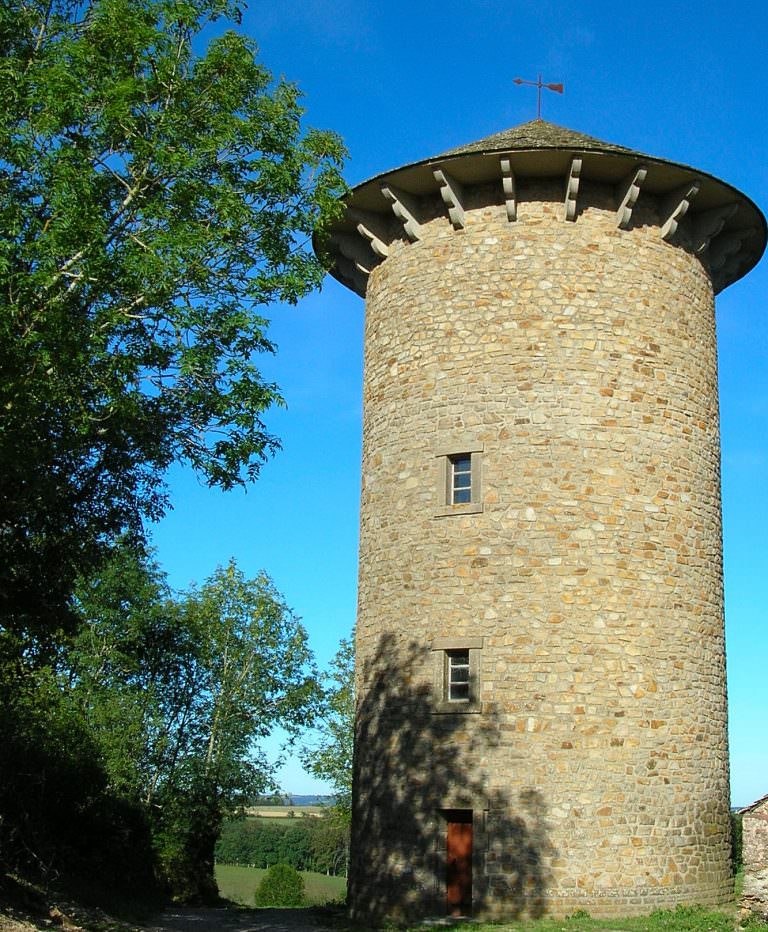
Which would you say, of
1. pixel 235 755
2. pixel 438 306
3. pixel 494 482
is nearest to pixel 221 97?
pixel 438 306

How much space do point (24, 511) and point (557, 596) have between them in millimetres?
7122

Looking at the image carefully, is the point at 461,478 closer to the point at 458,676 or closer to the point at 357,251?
the point at 458,676

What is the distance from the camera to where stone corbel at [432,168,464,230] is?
1647 centimetres

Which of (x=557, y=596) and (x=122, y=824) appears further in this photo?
(x=122, y=824)

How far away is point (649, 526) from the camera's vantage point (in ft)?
51.1

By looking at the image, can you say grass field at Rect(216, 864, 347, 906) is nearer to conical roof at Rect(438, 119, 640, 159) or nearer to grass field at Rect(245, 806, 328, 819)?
grass field at Rect(245, 806, 328, 819)

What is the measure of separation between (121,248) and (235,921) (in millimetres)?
10985

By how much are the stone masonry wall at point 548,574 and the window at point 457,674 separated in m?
0.12

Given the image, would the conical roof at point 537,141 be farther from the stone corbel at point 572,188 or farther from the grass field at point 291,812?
the grass field at point 291,812

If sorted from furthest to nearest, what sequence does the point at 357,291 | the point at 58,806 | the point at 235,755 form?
the point at 235,755 → the point at 357,291 → the point at 58,806

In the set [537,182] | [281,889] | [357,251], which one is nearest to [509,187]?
[537,182]

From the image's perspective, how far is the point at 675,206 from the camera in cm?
1680

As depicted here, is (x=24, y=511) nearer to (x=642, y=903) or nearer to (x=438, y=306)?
(x=438, y=306)

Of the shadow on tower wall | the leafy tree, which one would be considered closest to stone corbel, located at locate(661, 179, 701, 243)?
the shadow on tower wall
